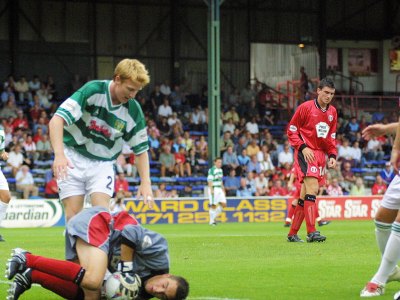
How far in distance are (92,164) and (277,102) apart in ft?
111

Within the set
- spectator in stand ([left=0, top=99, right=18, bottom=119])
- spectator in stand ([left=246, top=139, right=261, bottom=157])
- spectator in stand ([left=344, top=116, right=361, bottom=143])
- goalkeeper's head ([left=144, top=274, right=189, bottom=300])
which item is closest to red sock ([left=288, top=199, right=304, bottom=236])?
goalkeeper's head ([left=144, top=274, right=189, bottom=300])

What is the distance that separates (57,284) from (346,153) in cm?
2917

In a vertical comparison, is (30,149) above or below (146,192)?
above

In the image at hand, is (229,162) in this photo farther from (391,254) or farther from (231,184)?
(391,254)

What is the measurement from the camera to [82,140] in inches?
389

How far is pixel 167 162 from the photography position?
3366 cm

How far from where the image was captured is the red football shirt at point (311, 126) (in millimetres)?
15617

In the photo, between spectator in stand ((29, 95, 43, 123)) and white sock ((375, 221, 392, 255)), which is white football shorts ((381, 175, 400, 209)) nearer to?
white sock ((375, 221, 392, 255))

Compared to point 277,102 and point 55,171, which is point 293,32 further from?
point 55,171

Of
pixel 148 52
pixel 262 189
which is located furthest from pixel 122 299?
pixel 148 52

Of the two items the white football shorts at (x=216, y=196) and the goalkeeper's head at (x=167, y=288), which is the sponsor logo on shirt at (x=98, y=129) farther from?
the white football shorts at (x=216, y=196)

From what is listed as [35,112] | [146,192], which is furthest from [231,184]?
[146,192]

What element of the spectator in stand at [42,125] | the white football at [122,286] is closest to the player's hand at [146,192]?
the white football at [122,286]

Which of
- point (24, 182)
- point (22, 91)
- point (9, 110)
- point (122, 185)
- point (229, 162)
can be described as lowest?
point (122, 185)
